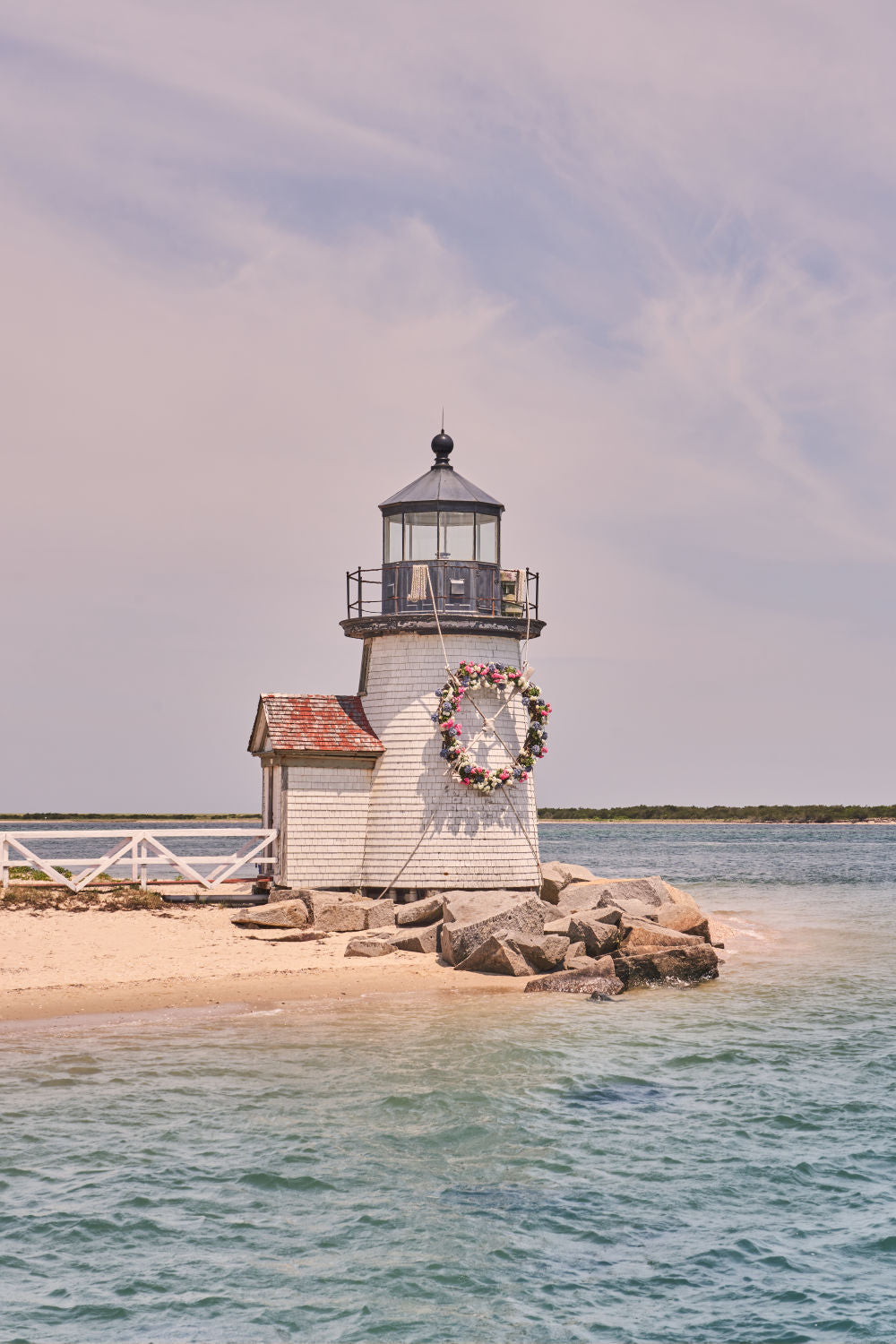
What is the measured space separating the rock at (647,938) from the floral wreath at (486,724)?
10.9 feet

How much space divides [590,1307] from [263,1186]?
2.89 metres

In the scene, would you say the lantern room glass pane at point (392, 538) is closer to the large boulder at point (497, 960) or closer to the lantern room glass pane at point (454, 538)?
the lantern room glass pane at point (454, 538)

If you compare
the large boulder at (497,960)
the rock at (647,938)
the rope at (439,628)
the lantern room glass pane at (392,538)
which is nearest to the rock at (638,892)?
the rock at (647,938)

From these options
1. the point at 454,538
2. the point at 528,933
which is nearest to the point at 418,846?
the point at 528,933

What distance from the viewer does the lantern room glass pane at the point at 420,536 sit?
21.6m

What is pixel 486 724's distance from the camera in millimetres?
21047

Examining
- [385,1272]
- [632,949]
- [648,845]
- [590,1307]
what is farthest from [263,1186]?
[648,845]

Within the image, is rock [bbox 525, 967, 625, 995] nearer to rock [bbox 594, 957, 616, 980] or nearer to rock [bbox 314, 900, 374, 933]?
rock [bbox 594, 957, 616, 980]

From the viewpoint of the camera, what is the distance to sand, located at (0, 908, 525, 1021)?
1572cm

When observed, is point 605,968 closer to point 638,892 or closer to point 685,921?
point 685,921

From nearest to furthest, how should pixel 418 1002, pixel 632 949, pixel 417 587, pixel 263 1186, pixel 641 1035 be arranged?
pixel 263 1186, pixel 641 1035, pixel 418 1002, pixel 632 949, pixel 417 587

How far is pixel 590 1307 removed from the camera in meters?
7.52

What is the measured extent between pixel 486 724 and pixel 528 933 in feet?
12.6

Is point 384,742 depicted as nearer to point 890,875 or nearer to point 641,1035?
point 641,1035
